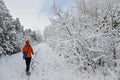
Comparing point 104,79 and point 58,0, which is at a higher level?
point 58,0

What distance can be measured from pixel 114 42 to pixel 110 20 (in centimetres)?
106

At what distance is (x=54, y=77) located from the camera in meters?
7.89

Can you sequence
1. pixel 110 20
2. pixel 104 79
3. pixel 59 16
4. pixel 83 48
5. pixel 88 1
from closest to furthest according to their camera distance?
1. pixel 104 79
2. pixel 110 20
3. pixel 83 48
4. pixel 59 16
5. pixel 88 1

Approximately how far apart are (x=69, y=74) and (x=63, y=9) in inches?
140

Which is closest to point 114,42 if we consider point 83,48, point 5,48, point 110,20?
point 110,20

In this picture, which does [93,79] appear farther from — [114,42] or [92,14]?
[92,14]

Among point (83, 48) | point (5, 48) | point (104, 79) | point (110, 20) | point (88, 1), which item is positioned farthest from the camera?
point (5, 48)

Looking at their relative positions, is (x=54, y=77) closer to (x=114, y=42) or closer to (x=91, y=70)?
(x=91, y=70)

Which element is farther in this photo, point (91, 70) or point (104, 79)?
point (91, 70)

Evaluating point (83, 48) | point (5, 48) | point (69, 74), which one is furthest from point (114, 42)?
point (5, 48)

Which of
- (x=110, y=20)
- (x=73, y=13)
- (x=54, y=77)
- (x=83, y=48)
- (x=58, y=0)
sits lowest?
(x=54, y=77)

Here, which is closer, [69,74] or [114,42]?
[114,42]

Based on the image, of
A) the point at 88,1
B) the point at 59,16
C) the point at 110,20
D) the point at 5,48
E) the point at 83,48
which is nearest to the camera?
the point at 110,20

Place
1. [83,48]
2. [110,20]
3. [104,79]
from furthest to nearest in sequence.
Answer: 1. [83,48]
2. [110,20]
3. [104,79]
